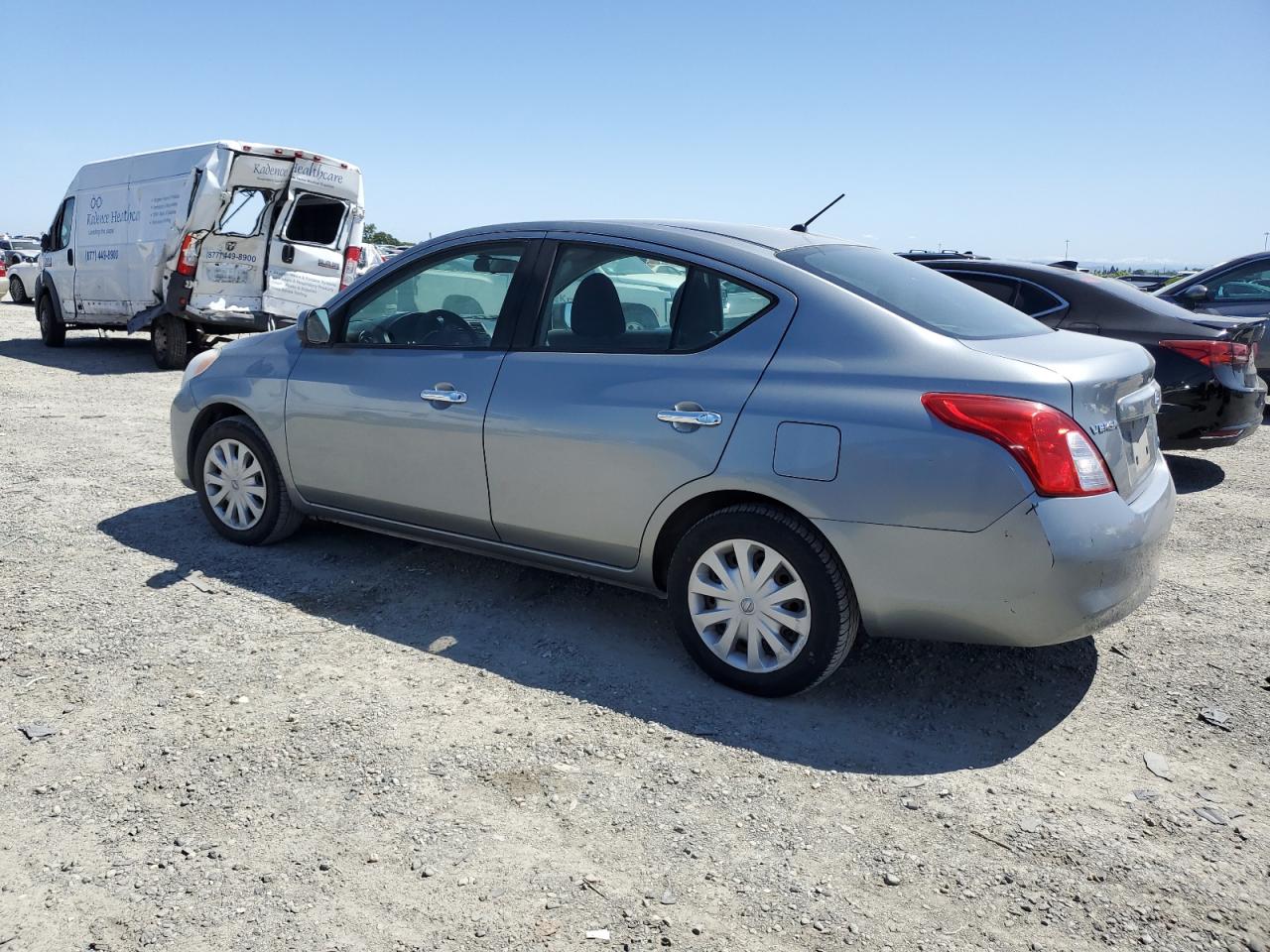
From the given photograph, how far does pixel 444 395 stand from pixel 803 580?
178 centimetres

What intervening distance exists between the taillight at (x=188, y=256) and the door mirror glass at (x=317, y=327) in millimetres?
8197

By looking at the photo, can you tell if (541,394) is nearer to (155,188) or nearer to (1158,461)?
(1158,461)

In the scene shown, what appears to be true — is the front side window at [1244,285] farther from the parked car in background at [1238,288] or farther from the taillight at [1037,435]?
the taillight at [1037,435]

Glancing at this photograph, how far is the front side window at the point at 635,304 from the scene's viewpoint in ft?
12.4

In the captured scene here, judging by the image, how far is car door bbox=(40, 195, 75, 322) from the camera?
14.1m

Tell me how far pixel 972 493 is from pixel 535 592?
7.25 ft

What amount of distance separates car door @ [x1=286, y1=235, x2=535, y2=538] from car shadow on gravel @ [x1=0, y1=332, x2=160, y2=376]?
9.08 meters

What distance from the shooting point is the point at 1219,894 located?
2621mm

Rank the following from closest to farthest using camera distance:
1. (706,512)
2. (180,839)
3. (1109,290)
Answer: (180,839) < (706,512) < (1109,290)

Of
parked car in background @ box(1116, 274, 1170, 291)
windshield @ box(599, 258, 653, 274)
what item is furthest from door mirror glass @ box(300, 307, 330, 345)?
parked car in background @ box(1116, 274, 1170, 291)

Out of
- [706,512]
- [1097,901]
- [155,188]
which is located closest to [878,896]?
[1097,901]

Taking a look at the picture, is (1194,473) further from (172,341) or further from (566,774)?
(172,341)

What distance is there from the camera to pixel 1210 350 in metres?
6.79

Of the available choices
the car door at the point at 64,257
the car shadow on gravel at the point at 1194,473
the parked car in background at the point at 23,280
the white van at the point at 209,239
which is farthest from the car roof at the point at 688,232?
the parked car in background at the point at 23,280
